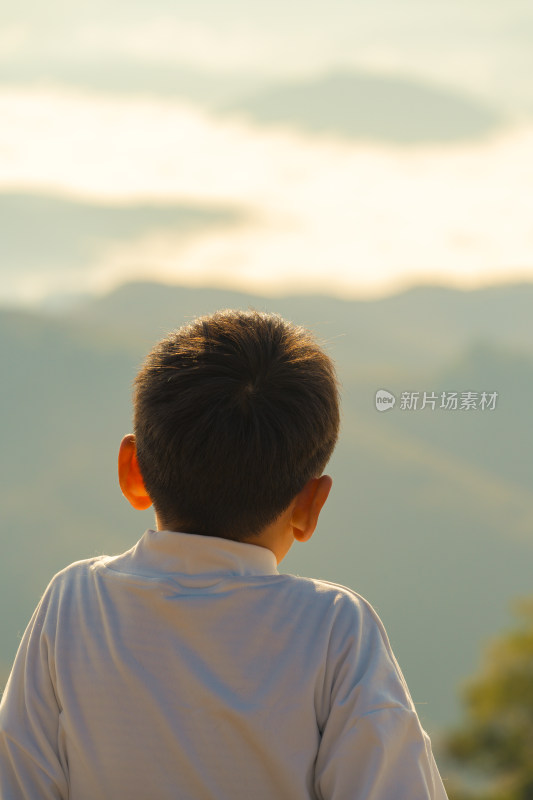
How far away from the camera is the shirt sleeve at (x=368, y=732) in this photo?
516mm

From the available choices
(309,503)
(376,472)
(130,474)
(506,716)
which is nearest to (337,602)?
(309,503)

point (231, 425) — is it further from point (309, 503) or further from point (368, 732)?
point (368, 732)

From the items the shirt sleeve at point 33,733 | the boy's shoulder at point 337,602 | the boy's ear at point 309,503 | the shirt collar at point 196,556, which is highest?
the boy's ear at point 309,503

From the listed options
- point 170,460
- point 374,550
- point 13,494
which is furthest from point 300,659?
point 13,494

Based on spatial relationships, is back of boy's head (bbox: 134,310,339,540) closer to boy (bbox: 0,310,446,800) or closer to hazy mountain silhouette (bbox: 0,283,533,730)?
boy (bbox: 0,310,446,800)

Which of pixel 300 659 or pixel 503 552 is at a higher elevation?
pixel 300 659

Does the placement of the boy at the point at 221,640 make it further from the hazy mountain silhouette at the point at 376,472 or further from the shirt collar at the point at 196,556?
the hazy mountain silhouette at the point at 376,472

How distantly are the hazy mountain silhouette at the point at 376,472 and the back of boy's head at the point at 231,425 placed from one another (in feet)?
65.1

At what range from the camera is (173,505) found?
573 millimetres

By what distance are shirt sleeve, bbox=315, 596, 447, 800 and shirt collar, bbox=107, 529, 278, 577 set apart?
0.07m

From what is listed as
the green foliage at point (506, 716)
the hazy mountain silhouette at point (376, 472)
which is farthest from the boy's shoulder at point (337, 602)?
the hazy mountain silhouette at point (376, 472)

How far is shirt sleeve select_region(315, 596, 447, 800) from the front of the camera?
0.52m

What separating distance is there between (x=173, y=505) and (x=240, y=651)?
105 mm

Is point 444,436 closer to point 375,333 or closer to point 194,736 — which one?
point 375,333
